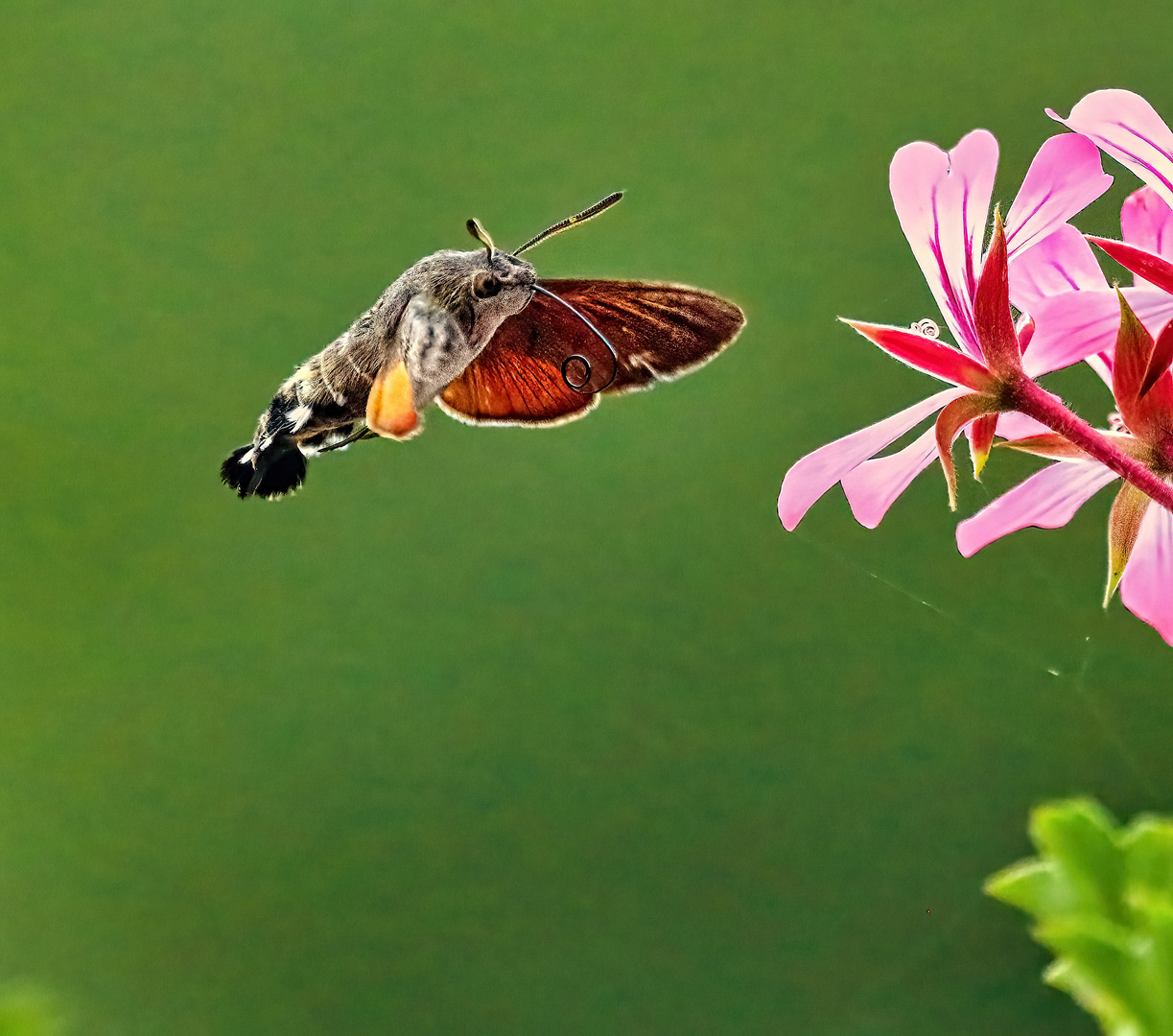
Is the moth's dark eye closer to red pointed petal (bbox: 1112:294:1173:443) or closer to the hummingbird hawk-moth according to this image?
the hummingbird hawk-moth

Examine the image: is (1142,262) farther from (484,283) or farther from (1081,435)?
(484,283)

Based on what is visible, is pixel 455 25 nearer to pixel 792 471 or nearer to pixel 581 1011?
pixel 581 1011

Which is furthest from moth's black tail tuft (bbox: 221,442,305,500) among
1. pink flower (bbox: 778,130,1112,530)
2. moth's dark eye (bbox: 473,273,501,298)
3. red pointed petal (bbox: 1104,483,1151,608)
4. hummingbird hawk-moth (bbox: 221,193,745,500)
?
red pointed petal (bbox: 1104,483,1151,608)

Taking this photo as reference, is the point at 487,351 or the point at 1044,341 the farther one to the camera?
the point at 487,351

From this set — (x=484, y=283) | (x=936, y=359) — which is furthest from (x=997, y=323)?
(x=484, y=283)

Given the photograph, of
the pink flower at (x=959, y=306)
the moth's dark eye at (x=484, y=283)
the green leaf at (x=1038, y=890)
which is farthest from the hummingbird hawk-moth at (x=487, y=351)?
the green leaf at (x=1038, y=890)

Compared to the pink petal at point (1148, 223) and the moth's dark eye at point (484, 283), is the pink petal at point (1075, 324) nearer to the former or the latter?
the pink petal at point (1148, 223)

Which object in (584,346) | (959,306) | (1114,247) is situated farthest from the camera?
(584,346)
